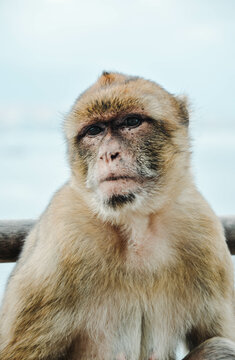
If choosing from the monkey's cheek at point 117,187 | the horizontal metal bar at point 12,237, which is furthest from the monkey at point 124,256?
the horizontal metal bar at point 12,237

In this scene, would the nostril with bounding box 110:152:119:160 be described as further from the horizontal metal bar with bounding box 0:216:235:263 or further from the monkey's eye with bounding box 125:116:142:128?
the horizontal metal bar with bounding box 0:216:235:263

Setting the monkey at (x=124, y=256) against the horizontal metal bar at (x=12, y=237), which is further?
the horizontal metal bar at (x=12, y=237)

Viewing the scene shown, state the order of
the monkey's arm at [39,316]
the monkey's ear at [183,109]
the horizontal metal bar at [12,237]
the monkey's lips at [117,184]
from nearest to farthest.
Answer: the monkey's lips at [117,184] → the monkey's arm at [39,316] → the monkey's ear at [183,109] → the horizontal metal bar at [12,237]

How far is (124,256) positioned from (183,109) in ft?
2.55

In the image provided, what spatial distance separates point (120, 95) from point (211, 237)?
0.75 metres

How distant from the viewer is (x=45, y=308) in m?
2.71

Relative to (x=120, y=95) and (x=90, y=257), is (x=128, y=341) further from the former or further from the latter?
(x=120, y=95)

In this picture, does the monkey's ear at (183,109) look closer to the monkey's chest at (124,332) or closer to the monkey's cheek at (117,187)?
the monkey's cheek at (117,187)

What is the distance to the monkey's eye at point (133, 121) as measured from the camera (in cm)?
278

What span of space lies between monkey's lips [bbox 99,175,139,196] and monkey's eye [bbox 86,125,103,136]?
31 centimetres

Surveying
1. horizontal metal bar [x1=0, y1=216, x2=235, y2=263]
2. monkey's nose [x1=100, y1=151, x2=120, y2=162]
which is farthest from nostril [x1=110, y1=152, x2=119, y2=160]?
horizontal metal bar [x1=0, y1=216, x2=235, y2=263]

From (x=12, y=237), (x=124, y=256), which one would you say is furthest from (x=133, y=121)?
(x=12, y=237)

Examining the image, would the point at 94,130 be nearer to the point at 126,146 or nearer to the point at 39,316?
the point at 126,146

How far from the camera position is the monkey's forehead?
2818 mm
